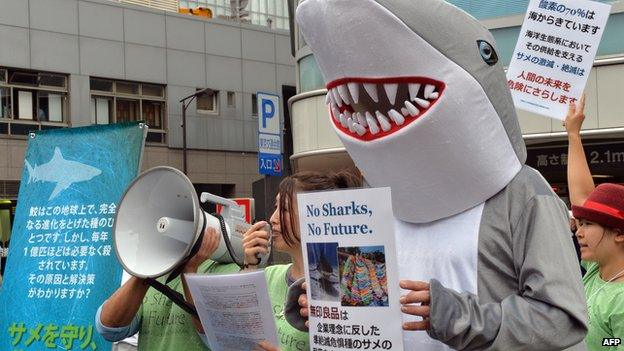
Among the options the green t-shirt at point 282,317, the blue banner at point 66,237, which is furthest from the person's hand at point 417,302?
the blue banner at point 66,237

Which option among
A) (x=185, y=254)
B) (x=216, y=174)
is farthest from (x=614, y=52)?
(x=216, y=174)

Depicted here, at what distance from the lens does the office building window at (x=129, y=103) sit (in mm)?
29266

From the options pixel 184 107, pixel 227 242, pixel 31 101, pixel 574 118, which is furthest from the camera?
pixel 184 107

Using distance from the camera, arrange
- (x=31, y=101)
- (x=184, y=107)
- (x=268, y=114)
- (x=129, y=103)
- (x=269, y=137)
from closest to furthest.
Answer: (x=269, y=137), (x=268, y=114), (x=31, y=101), (x=184, y=107), (x=129, y=103)

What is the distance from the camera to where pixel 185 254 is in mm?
3238

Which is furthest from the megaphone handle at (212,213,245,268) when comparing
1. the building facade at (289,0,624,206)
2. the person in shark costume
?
the building facade at (289,0,624,206)

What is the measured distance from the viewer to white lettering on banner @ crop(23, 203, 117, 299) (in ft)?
16.5

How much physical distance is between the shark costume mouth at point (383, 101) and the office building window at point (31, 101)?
25724mm

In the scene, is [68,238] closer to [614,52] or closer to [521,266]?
[521,266]

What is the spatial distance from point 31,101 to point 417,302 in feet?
89.0

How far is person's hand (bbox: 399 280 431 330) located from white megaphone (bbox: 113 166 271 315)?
3.55ft

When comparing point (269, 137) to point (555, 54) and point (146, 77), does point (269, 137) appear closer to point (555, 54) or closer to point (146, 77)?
point (555, 54)

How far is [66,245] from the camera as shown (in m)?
5.16

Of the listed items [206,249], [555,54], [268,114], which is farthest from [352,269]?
[268,114]
